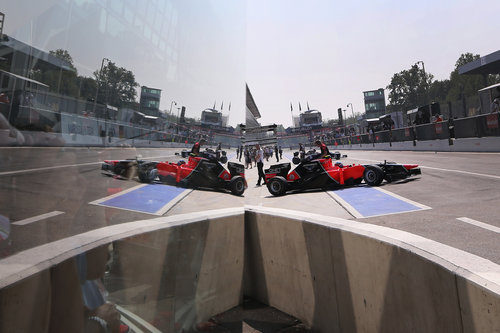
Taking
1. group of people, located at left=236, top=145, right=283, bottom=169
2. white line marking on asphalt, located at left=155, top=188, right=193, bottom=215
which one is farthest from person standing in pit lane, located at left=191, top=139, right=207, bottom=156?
group of people, located at left=236, top=145, right=283, bottom=169

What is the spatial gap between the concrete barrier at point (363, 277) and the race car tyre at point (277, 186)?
6.50 feet

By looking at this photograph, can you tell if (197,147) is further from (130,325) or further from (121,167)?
(130,325)

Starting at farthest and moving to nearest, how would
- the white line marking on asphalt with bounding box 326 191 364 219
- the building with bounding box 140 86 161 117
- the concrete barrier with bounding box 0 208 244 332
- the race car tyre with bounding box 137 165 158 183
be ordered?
the white line marking on asphalt with bounding box 326 191 364 219
the race car tyre with bounding box 137 165 158 183
the building with bounding box 140 86 161 117
the concrete barrier with bounding box 0 208 244 332

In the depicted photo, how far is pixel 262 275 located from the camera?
2.71 meters

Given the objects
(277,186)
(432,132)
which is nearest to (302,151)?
(277,186)

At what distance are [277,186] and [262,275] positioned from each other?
2248 mm

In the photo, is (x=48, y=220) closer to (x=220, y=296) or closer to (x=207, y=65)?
(x=207, y=65)

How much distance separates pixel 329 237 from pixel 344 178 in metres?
2.77

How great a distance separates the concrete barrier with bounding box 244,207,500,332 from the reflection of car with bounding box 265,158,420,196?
6.91 feet

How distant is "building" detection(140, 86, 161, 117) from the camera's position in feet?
3.58

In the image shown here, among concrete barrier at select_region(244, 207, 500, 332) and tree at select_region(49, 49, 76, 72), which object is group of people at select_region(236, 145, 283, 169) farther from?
tree at select_region(49, 49, 76, 72)

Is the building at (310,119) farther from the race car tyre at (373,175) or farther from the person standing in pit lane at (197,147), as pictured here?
the person standing in pit lane at (197,147)

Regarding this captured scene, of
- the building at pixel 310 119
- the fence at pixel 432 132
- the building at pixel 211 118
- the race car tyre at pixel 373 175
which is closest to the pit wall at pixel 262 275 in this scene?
the building at pixel 211 118

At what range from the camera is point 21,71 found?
0.63 m
